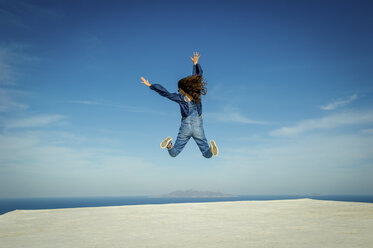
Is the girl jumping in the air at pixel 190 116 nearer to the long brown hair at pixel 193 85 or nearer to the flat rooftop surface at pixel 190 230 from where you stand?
the long brown hair at pixel 193 85

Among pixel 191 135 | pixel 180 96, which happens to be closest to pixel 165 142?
pixel 191 135

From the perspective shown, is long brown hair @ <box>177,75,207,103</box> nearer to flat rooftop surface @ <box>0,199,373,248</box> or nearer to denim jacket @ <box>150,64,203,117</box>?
denim jacket @ <box>150,64,203,117</box>

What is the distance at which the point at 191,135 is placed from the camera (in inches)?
278

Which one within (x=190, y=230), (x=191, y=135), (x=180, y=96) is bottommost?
(x=190, y=230)

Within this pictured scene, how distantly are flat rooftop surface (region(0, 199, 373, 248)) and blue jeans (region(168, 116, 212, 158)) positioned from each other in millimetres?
1577

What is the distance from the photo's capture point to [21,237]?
530cm

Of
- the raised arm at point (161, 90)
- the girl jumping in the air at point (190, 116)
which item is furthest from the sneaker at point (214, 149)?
the raised arm at point (161, 90)

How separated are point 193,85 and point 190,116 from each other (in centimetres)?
73

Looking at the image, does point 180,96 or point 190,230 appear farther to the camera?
point 180,96

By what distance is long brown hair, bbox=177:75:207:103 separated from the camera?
686cm

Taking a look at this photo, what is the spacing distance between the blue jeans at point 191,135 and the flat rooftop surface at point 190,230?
1.58 meters

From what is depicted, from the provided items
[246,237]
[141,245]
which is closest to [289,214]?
[246,237]

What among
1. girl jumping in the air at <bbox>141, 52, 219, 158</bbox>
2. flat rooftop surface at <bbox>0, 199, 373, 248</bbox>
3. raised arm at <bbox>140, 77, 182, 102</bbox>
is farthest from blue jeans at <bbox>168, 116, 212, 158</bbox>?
flat rooftop surface at <bbox>0, 199, 373, 248</bbox>

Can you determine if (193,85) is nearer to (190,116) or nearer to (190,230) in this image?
(190,116)
